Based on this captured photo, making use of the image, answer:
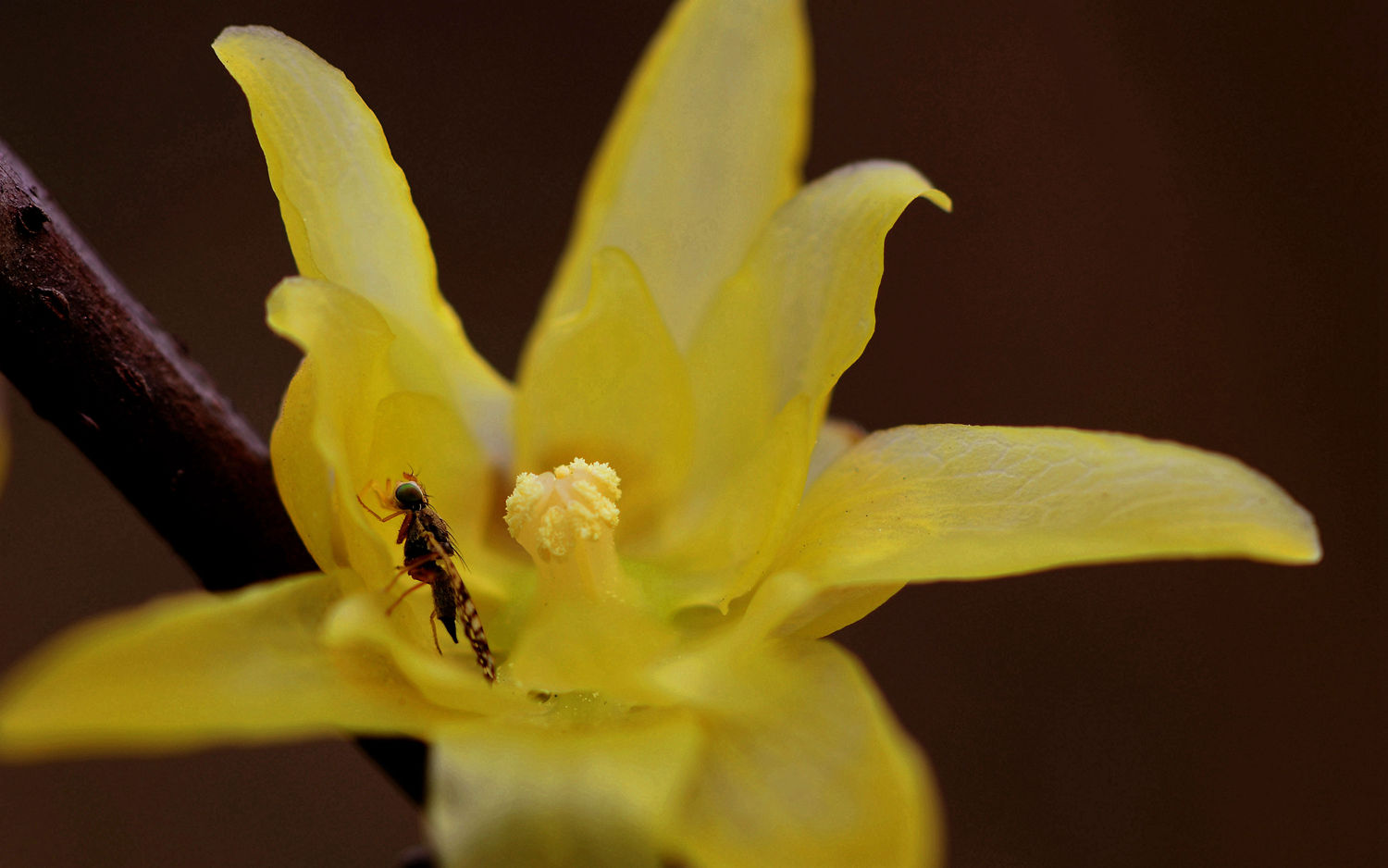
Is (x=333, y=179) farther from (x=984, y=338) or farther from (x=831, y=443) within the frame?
(x=984, y=338)

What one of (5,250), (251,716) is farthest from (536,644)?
(5,250)

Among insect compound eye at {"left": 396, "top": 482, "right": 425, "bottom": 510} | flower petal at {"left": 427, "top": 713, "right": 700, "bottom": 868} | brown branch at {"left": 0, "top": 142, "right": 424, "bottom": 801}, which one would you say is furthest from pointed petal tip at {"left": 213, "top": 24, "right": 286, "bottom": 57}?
flower petal at {"left": 427, "top": 713, "right": 700, "bottom": 868}

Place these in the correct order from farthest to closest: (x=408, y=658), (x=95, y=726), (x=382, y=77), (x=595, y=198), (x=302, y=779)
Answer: (x=382, y=77)
(x=302, y=779)
(x=595, y=198)
(x=408, y=658)
(x=95, y=726)

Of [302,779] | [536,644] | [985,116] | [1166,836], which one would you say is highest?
[536,644]

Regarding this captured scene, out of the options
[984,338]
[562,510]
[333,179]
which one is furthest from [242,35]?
[984,338]

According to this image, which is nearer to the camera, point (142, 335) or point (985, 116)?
point (142, 335)

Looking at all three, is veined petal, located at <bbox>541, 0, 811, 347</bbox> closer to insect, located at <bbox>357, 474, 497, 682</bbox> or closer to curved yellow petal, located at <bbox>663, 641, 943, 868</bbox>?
insect, located at <bbox>357, 474, 497, 682</bbox>

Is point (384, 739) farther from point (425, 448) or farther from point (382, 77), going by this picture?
point (382, 77)
